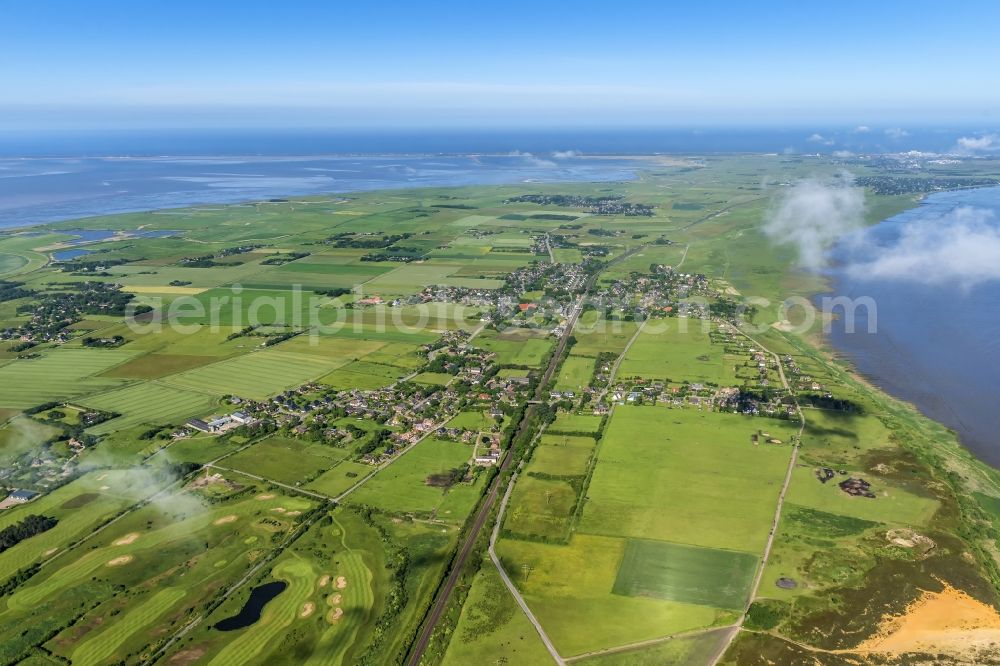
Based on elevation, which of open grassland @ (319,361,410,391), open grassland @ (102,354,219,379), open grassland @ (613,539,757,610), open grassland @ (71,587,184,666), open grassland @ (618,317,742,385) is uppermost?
open grassland @ (618,317,742,385)

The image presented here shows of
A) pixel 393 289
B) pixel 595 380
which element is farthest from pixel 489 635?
pixel 393 289

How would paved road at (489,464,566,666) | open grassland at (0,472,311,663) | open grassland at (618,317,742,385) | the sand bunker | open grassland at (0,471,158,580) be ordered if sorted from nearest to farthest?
the sand bunker
paved road at (489,464,566,666)
open grassland at (0,472,311,663)
open grassland at (0,471,158,580)
open grassland at (618,317,742,385)

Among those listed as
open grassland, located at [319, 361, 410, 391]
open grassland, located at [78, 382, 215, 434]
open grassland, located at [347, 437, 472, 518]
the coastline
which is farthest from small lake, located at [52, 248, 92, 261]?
the coastline

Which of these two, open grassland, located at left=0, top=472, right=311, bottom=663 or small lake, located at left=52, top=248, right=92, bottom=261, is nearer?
open grassland, located at left=0, top=472, right=311, bottom=663

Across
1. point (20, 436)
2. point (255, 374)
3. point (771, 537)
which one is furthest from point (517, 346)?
point (20, 436)

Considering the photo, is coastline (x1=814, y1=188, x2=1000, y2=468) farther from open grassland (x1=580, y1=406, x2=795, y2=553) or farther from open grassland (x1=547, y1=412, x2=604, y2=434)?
open grassland (x1=547, y1=412, x2=604, y2=434)

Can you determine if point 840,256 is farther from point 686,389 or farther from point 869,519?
point 869,519
